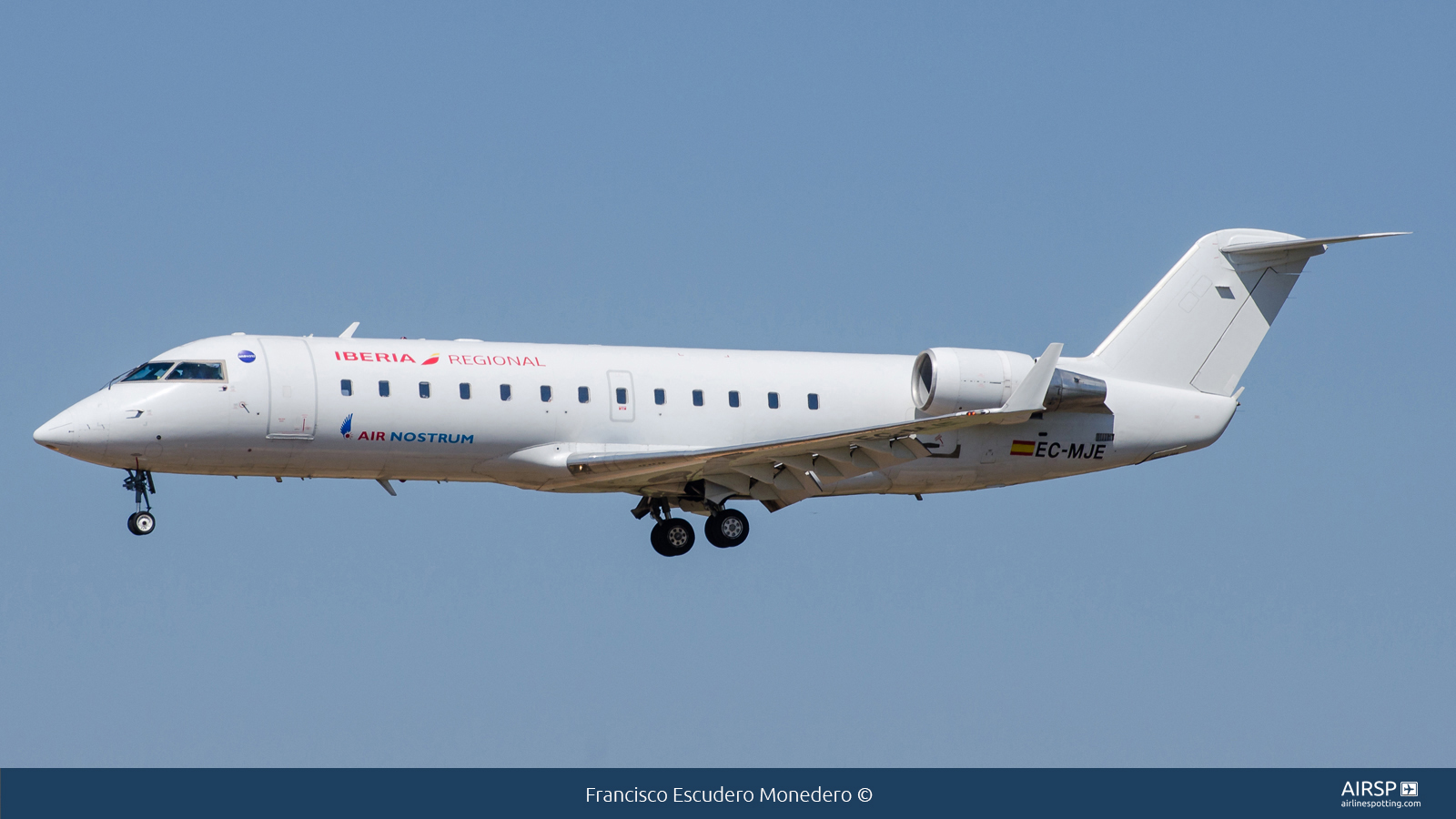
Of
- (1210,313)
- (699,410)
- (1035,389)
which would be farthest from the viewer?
(1210,313)

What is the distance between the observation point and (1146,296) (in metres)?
36.3

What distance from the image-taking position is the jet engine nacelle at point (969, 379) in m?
33.0

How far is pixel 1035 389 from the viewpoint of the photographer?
30828 millimetres

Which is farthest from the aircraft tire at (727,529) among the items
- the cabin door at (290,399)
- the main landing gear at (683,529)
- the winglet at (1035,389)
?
the cabin door at (290,399)

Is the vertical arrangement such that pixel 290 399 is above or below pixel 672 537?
above

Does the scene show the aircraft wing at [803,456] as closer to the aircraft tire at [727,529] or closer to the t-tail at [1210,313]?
the aircraft tire at [727,529]

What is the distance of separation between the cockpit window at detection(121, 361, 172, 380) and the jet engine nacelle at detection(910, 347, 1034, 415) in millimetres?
12694

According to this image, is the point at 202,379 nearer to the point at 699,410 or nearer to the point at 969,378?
the point at 699,410

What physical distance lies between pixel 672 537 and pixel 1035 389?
705cm

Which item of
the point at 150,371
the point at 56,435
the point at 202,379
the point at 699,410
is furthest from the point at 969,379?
the point at 56,435

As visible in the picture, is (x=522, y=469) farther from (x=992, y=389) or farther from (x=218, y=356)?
(x=992, y=389)

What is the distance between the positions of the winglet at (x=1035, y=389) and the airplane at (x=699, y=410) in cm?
4

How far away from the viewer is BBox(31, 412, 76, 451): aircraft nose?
97.2 feet

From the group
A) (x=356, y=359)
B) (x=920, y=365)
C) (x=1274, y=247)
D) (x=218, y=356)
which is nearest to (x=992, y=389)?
(x=920, y=365)
